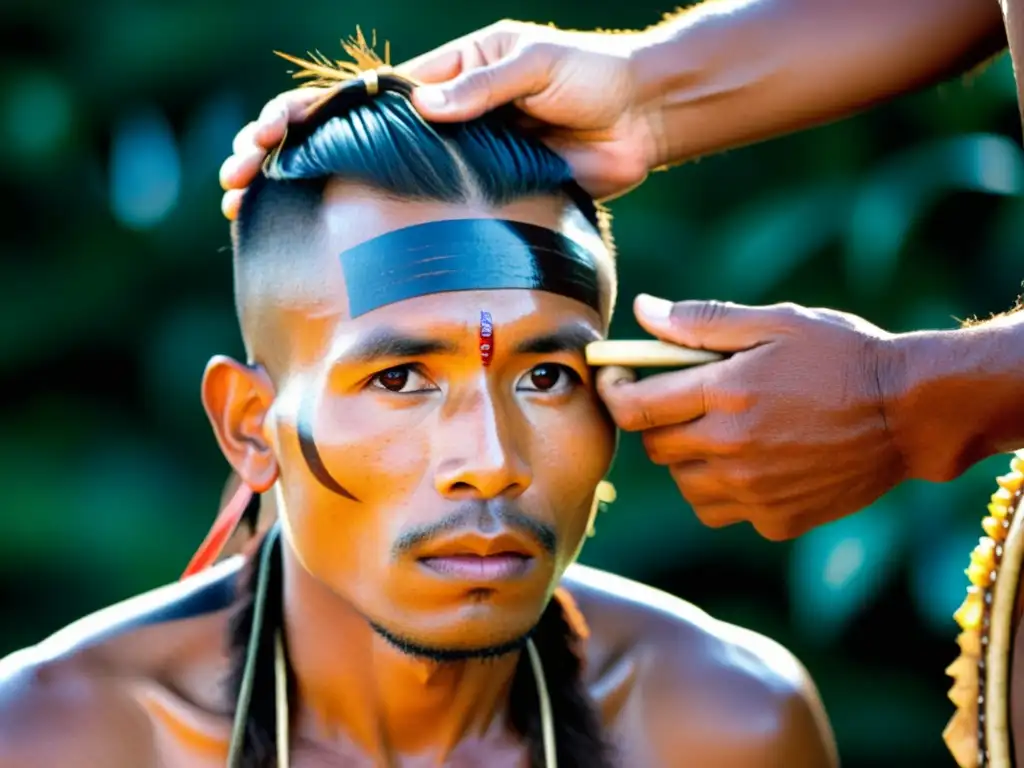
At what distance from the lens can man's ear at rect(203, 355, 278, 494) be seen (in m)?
3.49

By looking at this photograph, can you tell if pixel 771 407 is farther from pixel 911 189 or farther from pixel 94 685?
pixel 911 189

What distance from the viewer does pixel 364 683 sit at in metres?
3.55

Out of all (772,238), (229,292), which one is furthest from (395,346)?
(229,292)

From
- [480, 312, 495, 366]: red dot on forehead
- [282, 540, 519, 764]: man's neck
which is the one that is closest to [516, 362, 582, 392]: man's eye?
[480, 312, 495, 366]: red dot on forehead

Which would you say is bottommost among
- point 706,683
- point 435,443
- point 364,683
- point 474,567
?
point 706,683

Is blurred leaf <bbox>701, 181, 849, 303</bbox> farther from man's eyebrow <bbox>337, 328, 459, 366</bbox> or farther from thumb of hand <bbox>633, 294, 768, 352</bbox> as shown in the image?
man's eyebrow <bbox>337, 328, 459, 366</bbox>

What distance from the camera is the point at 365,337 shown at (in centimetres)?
324

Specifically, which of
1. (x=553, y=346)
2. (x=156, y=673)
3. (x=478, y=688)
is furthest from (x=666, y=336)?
(x=156, y=673)

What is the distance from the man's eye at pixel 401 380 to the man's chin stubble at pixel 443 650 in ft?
1.54

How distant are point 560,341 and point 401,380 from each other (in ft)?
1.07

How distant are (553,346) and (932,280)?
145 inches

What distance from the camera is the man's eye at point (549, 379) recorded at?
3324mm

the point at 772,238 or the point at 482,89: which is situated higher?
the point at 482,89

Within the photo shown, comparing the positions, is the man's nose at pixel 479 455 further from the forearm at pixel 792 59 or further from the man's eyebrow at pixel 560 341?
the forearm at pixel 792 59
